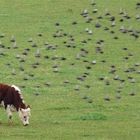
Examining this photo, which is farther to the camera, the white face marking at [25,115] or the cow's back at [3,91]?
the cow's back at [3,91]

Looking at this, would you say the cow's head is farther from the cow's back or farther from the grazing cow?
the cow's back

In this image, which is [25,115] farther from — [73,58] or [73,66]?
[73,58]

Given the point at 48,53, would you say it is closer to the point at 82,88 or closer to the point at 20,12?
the point at 82,88

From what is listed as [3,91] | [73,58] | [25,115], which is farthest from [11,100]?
[73,58]

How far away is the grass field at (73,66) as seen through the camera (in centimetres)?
2216

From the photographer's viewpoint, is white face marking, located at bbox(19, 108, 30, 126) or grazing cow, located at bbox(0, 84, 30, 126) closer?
white face marking, located at bbox(19, 108, 30, 126)

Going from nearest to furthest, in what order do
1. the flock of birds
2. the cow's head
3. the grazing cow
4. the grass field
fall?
the cow's head < the grass field < the grazing cow < the flock of birds

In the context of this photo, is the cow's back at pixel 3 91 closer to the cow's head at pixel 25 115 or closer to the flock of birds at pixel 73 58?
the cow's head at pixel 25 115

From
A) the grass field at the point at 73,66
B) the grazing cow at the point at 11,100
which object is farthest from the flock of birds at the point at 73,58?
the grazing cow at the point at 11,100

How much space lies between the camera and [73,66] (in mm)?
31641

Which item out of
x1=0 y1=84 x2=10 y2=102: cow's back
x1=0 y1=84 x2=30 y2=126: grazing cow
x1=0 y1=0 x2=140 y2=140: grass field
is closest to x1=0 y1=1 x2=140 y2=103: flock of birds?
x1=0 y1=0 x2=140 y2=140: grass field

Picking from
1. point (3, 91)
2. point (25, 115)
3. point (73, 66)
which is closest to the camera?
point (25, 115)

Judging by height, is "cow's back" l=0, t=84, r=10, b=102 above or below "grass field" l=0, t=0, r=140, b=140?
above

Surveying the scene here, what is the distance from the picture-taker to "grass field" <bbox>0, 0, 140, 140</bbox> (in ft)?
72.7
